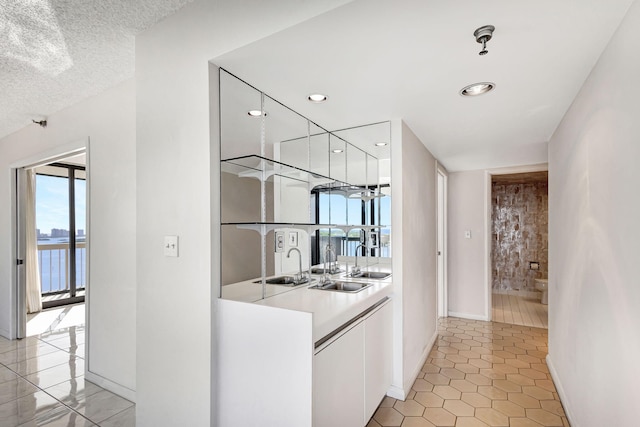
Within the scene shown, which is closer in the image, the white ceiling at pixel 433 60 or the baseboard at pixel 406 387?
the white ceiling at pixel 433 60

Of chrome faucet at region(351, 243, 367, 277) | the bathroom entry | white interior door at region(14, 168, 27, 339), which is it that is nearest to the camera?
chrome faucet at region(351, 243, 367, 277)

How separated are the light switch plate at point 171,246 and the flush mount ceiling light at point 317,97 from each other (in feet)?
3.94

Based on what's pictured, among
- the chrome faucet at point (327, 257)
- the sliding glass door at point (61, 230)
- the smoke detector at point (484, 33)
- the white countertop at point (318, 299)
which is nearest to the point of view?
the smoke detector at point (484, 33)

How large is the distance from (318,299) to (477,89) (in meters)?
1.62

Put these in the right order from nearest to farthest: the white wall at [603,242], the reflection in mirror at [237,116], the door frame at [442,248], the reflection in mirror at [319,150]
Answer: the white wall at [603,242], the reflection in mirror at [237,116], the reflection in mirror at [319,150], the door frame at [442,248]

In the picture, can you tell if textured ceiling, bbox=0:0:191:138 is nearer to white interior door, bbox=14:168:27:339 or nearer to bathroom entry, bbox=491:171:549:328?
white interior door, bbox=14:168:27:339

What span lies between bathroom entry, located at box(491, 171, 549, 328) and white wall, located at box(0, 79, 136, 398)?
555cm

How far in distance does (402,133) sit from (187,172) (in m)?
1.67

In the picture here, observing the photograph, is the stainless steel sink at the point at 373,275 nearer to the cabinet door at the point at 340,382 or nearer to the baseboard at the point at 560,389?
the cabinet door at the point at 340,382

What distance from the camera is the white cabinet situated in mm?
1515

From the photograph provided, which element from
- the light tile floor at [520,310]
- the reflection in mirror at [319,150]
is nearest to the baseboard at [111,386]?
the reflection in mirror at [319,150]

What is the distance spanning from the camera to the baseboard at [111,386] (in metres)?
2.37

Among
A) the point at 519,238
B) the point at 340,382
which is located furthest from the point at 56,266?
the point at 519,238

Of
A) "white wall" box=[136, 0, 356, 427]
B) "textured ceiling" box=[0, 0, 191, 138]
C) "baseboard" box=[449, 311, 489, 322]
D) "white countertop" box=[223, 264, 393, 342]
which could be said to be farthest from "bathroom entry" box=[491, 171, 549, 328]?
"textured ceiling" box=[0, 0, 191, 138]
